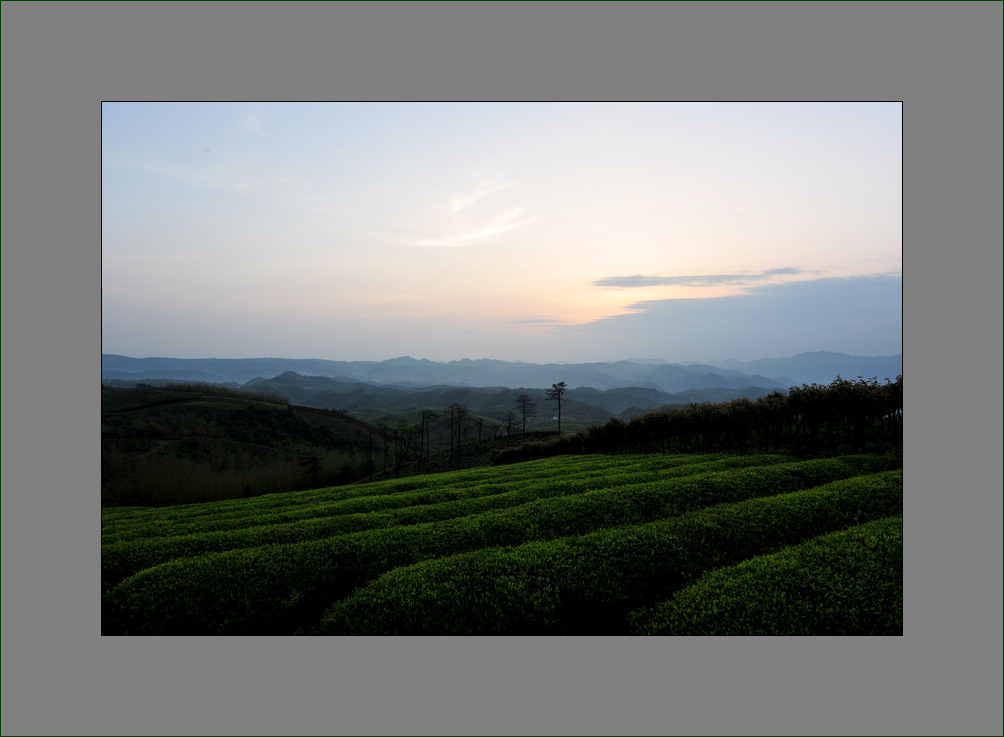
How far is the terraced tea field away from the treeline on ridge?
605cm

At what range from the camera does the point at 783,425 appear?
2252 centimetres

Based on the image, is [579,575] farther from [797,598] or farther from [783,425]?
[783,425]

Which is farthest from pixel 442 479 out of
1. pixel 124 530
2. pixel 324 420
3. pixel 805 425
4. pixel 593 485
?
pixel 324 420

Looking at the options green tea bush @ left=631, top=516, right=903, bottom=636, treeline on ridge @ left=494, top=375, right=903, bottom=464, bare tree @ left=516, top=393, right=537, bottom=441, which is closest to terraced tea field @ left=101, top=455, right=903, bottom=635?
green tea bush @ left=631, top=516, right=903, bottom=636

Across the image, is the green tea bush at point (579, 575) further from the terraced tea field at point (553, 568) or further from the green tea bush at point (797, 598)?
the green tea bush at point (797, 598)

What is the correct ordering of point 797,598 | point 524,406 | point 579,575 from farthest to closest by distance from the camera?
point 524,406, point 579,575, point 797,598

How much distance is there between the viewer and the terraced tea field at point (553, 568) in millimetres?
7598

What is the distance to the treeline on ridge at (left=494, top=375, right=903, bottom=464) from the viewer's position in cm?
1798

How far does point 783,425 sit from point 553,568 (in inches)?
776

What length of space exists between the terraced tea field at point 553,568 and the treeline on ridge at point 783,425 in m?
6.05

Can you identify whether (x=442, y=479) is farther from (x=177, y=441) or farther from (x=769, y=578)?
(x=177, y=441)

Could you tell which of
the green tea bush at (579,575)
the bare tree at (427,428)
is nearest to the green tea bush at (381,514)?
the green tea bush at (579,575)

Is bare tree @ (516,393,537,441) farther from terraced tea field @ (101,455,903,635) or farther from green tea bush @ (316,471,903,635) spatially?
green tea bush @ (316,471,903,635)

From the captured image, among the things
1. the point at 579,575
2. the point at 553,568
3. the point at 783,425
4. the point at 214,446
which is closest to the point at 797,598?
the point at 579,575
